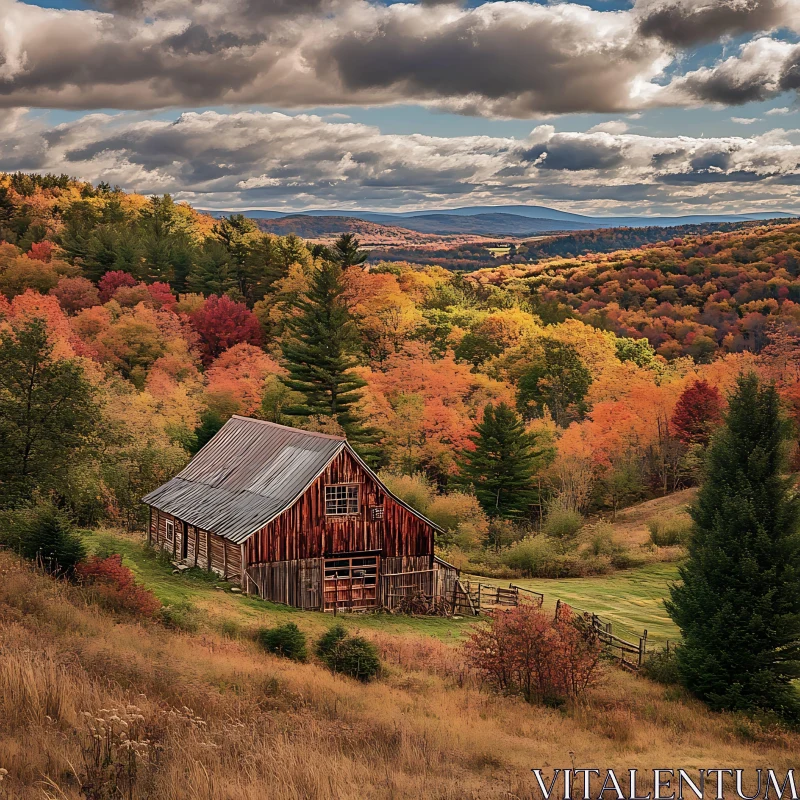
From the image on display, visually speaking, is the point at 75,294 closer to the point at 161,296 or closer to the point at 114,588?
the point at 161,296

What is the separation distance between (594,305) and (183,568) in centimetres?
14917

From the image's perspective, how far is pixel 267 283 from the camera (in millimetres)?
103625

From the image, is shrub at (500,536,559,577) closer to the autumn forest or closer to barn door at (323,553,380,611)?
the autumn forest

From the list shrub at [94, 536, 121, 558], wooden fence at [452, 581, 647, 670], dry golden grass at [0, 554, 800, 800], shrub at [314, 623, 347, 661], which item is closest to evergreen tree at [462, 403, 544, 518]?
wooden fence at [452, 581, 647, 670]

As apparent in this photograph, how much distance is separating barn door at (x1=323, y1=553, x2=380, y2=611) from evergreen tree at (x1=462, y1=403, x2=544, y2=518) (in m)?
27.2

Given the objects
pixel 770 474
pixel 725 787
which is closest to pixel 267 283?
pixel 770 474

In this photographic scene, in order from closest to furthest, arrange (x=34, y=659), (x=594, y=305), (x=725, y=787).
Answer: (x=34, y=659) → (x=725, y=787) → (x=594, y=305)

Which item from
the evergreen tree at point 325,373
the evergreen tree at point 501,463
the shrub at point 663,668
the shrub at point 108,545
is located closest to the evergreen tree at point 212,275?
the evergreen tree at point 325,373

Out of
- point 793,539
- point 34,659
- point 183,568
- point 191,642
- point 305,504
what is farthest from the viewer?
point 183,568

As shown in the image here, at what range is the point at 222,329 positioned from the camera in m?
87.6

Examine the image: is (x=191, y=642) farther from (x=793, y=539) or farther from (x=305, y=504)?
(x=793, y=539)

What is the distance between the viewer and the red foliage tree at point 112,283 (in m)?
97.8

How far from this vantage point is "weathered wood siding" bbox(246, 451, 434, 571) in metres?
32.7

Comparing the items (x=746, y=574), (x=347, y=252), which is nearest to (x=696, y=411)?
(x=347, y=252)
